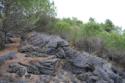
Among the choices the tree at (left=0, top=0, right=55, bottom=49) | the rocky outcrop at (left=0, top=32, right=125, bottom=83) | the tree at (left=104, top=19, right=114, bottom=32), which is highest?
the tree at (left=0, top=0, right=55, bottom=49)

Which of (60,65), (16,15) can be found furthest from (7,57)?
(60,65)

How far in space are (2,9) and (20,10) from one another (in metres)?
1.24

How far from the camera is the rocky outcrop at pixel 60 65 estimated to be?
65.7 ft

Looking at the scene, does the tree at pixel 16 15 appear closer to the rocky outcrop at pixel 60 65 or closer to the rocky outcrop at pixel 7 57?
the rocky outcrop at pixel 7 57

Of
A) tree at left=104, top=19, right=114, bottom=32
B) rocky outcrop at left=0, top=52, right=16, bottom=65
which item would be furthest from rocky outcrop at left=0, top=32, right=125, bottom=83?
tree at left=104, top=19, right=114, bottom=32

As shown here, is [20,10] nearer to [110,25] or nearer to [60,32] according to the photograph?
[60,32]

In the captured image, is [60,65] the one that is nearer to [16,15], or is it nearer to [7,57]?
[7,57]

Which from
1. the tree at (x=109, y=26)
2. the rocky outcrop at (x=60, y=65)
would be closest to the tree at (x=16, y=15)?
the rocky outcrop at (x=60, y=65)

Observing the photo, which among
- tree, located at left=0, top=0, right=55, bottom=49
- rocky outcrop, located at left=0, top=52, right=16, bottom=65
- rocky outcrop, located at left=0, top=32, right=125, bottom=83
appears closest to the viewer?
tree, located at left=0, top=0, right=55, bottom=49

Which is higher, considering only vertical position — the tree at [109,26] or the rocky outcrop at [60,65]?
the tree at [109,26]

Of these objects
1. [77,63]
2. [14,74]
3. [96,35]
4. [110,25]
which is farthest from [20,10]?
[110,25]

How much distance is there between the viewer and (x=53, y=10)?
90.0ft

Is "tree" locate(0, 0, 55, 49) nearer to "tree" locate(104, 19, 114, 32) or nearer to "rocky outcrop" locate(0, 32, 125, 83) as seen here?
"rocky outcrop" locate(0, 32, 125, 83)

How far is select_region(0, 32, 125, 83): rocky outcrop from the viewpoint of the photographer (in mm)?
20031
